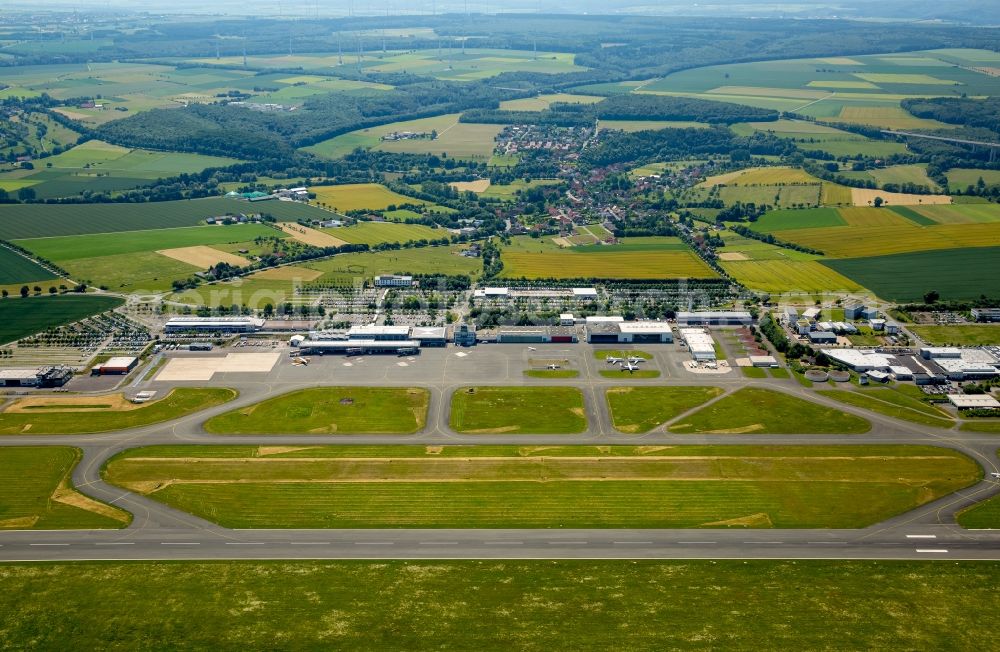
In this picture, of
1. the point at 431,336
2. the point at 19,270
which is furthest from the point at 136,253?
the point at 431,336

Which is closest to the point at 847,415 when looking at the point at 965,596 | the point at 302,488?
the point at 965,596

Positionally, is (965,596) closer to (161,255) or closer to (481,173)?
(161,255)

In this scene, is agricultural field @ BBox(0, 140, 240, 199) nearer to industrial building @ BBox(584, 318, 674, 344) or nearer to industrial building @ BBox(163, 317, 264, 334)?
industrial building @ BBox(163, 317, 264, 334)

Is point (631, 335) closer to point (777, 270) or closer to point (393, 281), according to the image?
point (777, 270)

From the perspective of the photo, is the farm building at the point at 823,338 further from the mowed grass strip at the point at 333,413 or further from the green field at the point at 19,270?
the green field at the point at 19,270

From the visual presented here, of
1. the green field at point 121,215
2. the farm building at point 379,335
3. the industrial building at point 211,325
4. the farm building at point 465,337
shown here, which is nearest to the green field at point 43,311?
the industrial building at point 211,325

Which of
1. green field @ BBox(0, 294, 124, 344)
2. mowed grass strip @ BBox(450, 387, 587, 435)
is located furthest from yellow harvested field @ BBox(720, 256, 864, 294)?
green field @ BBox(0, 294, 124, 344)
